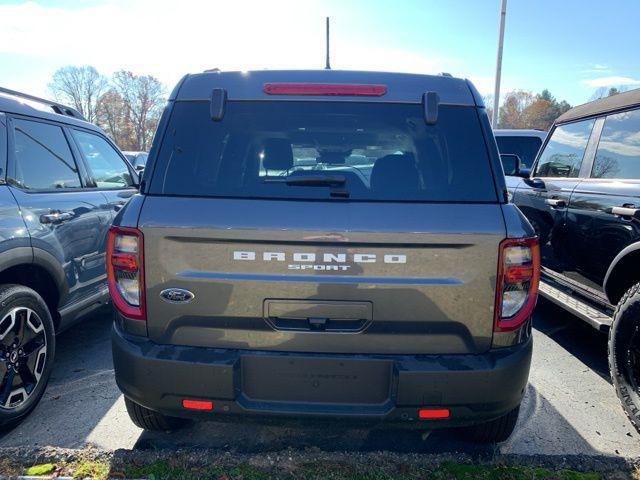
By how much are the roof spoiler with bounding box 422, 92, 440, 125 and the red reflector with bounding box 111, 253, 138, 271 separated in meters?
1.54

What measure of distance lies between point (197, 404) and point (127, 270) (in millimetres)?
702

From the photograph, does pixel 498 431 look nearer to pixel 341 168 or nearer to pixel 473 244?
Result: pixel 473 244

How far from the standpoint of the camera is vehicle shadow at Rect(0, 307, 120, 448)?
111 inches

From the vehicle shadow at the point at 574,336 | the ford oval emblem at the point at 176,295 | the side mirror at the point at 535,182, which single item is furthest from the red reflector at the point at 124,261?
the side mirror at the point at 535,182

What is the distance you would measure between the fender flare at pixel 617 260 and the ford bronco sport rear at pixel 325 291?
145 cm

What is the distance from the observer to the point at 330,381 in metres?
2.04

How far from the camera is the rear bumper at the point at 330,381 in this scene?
2.02m

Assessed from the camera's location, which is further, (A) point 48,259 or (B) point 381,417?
(A) point 48,259

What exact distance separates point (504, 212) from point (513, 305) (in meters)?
0.43

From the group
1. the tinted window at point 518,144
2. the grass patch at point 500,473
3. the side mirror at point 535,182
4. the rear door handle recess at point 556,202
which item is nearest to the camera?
the grass patch at point 500,473

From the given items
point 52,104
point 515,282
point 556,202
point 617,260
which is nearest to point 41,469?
point 515,282

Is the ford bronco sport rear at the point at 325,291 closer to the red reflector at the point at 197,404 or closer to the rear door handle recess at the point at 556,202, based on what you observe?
the red reflector at the point at 197,404

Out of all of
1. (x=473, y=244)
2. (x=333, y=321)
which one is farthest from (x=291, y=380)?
(x=473, y=244)

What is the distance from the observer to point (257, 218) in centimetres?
201
